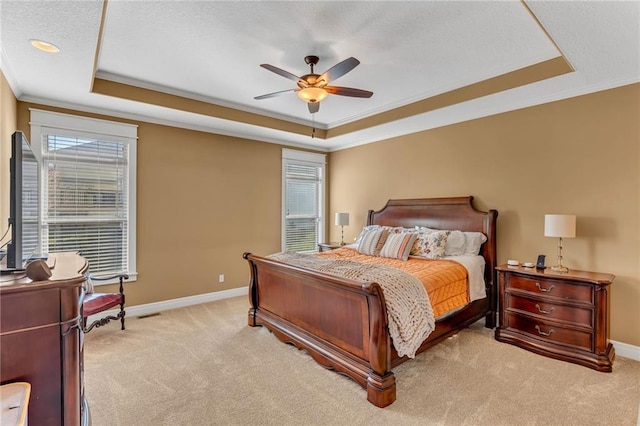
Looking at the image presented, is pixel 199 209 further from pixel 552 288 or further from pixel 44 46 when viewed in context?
pixel 552 288

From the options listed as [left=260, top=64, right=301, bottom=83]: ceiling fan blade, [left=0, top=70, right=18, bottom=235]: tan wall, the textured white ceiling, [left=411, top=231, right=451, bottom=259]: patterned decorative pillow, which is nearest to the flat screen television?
the textured white ceiling

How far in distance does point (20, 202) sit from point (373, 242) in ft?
11.8

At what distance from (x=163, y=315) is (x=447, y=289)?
356cm

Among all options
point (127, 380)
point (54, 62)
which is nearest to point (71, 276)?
point (127, 380)

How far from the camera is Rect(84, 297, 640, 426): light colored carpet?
216cm

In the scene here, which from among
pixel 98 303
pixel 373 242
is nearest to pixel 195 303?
pixel 98 303

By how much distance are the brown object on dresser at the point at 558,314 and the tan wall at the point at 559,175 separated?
0.31 metres

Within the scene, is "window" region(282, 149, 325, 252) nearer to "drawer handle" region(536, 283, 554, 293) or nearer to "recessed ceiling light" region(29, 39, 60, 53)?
"recessed ceiling light" region(29, 39, 60, 53)

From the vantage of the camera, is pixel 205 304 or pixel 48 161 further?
pixel 205 304

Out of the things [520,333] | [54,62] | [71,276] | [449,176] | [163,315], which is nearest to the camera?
[71,276]

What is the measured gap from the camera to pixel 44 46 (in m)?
2.42

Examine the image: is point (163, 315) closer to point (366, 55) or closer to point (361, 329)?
point (361, 329)

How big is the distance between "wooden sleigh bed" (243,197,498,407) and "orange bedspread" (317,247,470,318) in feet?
0.56

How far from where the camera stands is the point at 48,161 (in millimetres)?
3631
